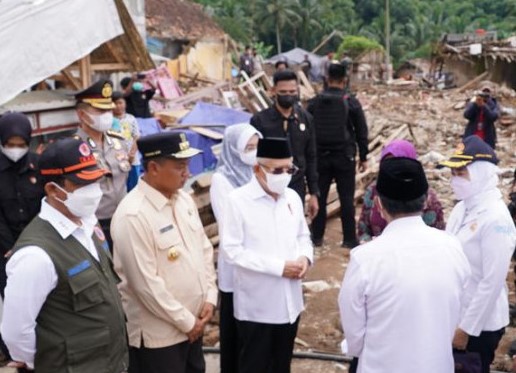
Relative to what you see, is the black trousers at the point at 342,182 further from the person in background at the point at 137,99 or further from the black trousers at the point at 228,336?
the person in background at the point at 137,99

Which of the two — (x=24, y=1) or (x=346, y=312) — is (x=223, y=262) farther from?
(x=24, y=1)

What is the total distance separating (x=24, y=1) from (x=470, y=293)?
4.46 m

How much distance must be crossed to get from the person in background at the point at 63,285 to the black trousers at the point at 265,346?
38.2 inches

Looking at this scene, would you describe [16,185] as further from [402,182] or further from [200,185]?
[402,182]

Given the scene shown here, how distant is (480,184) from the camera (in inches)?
127

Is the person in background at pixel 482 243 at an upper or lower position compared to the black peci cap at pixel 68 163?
lower

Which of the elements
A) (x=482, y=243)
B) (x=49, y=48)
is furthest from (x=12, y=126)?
(x=482, y=243)

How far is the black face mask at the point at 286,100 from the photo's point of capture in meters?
5.32

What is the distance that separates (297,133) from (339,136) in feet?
3.66

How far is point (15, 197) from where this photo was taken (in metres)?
4.00

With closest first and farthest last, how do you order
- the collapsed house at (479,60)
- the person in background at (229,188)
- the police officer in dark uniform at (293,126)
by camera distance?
the person in background at (229,188) < the police officer in dark uniform at (293,126) < the collapsed house at (479,60)

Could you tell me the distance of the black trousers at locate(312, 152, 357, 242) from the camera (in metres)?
6.62

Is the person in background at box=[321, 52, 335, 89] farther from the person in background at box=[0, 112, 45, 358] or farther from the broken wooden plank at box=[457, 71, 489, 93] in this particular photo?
the broken wooden plank at box=[457, 71, 489, 93]

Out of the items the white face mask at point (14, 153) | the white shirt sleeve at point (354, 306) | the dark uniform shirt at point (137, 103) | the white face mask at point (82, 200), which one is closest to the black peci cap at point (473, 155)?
the white shirt sleeve at point (354, 306)
